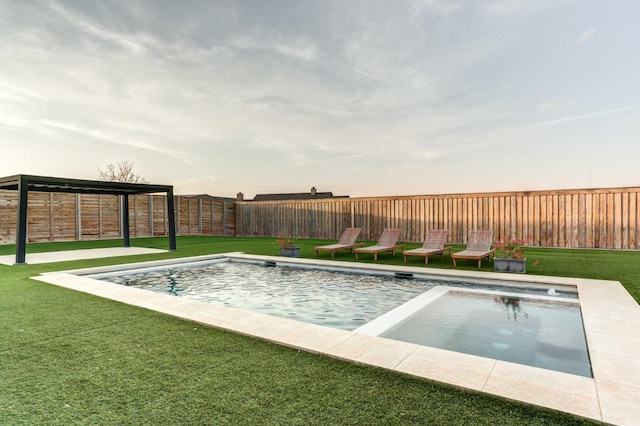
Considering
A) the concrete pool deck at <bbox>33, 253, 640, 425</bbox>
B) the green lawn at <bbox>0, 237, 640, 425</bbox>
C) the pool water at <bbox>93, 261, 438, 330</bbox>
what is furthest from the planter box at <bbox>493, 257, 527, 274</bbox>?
the green lawn at <bbox>0, 237, 640, 425</bbox>

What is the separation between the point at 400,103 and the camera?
1332 cm

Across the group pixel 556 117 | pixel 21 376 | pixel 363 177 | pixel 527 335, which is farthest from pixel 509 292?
pixel 363 177

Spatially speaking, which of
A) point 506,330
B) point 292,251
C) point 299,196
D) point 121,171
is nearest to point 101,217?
point 292,251

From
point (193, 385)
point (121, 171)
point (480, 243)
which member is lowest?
point (193, 385)

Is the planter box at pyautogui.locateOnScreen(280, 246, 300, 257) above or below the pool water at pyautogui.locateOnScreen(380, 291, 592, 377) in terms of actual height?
above

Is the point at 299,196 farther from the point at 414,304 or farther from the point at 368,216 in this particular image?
the point at 414,304

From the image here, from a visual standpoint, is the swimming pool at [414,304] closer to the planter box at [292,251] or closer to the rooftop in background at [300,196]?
the planter box at [292,251]

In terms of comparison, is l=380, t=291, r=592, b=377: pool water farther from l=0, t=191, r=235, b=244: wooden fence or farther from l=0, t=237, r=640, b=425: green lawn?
l=0, t=191, r=235, b=244: wooden fence

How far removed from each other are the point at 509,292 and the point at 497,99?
28.2ft

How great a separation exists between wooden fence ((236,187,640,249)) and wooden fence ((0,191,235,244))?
5104 millimetres

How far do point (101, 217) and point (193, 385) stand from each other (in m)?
17.2

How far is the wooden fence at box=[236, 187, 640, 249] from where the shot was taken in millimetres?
11516

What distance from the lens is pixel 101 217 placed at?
55.2ft

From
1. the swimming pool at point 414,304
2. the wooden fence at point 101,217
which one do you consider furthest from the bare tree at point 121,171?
the swimming pool at point 414,304
